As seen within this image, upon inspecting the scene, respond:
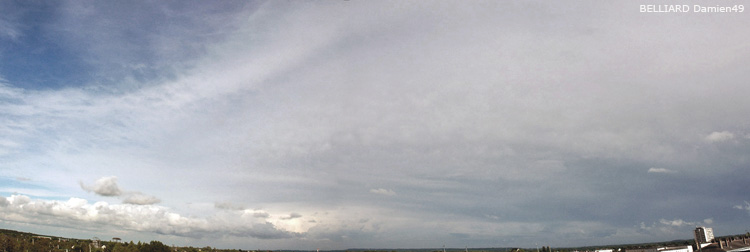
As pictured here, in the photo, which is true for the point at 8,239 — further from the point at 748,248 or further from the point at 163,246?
the point at 748,248

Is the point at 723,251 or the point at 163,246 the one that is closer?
the point at 723,251

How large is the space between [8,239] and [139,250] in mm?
67715

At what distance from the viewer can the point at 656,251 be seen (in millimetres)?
135750

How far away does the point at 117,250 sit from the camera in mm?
199125

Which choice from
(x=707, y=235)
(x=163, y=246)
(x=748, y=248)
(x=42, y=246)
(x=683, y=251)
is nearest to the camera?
(x=748, y=248)

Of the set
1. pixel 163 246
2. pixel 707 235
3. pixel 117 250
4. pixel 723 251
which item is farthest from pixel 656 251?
pixel 117 250

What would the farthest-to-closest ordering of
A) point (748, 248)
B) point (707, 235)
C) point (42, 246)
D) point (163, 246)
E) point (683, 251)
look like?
point (42, 246) < point (163, 246) < point (707, 235) < point (683, 251) < point (748, 248)

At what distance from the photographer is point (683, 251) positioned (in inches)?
5098

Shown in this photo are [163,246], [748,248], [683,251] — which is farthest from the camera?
[163,246]

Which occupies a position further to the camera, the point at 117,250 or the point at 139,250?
the point at 117,250

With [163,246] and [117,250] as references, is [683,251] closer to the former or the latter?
[163,246]

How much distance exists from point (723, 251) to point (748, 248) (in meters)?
6.96

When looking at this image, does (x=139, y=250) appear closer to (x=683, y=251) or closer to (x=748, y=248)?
(x=683, y=251)

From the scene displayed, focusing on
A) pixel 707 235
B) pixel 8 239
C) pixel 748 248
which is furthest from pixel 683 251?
pixel 8 239
